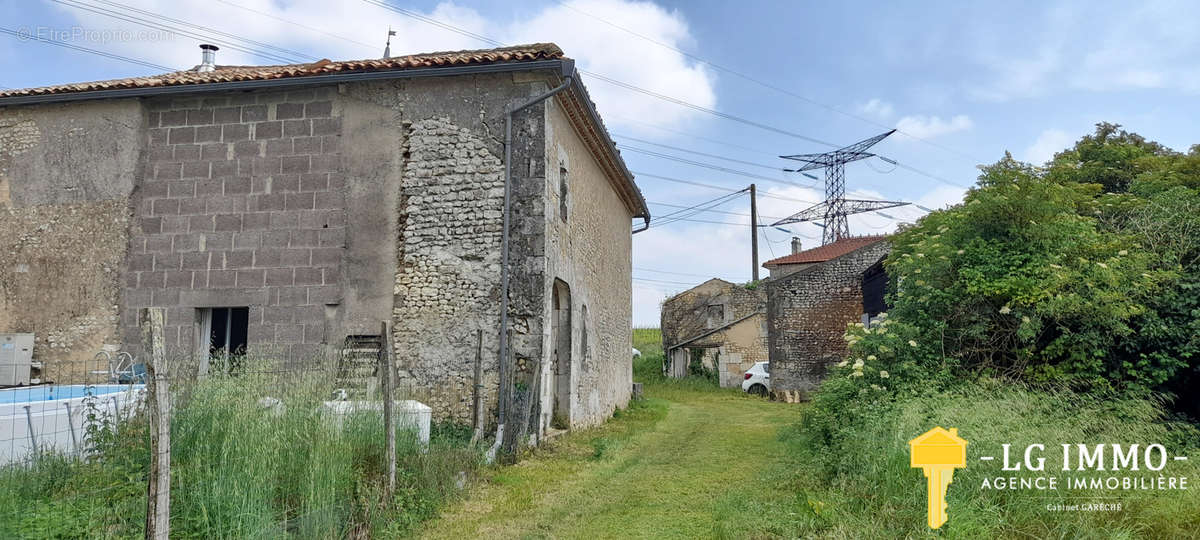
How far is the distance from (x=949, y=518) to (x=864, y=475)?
1118 mm

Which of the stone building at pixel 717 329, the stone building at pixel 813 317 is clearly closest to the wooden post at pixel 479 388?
the stone building at pixel 813 317

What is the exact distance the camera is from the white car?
2344 cm

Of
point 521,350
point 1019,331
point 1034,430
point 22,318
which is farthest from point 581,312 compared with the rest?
point 22,318

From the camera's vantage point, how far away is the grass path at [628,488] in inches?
235

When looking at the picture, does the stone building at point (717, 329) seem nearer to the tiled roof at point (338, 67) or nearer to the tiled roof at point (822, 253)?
the tiled roof at point (822, 253)

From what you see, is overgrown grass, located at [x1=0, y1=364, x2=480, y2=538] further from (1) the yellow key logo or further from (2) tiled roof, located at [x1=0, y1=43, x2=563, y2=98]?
(2) tiled roof, located at [x1=0, y1=43, x2=563, y2=98]

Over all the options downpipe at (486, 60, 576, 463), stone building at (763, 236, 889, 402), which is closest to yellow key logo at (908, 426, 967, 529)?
downpipe at (486, 60, 576, 463)

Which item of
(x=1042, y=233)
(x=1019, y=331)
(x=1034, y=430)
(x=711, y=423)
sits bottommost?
(x=711, y=423)

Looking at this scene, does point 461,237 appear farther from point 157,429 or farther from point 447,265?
point 157,429

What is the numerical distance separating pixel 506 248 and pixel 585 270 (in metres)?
3.36

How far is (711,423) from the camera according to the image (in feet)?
46.6

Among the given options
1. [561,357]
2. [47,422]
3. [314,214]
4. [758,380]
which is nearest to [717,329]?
[758,380]

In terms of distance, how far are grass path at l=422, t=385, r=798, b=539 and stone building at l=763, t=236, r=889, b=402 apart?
8.81m

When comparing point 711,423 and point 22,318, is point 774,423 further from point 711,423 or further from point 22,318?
point 22,318
